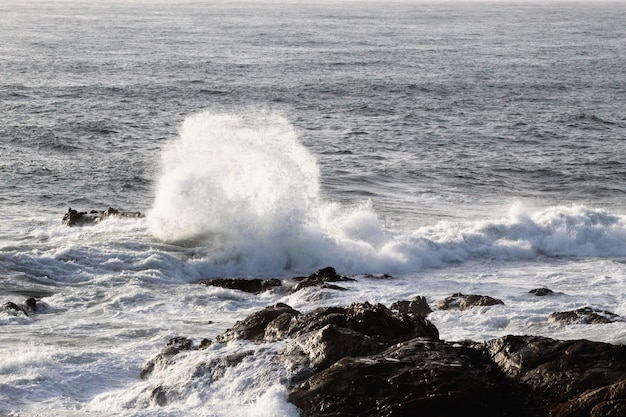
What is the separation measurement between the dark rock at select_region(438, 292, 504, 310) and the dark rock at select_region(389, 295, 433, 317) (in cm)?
Answer: 32

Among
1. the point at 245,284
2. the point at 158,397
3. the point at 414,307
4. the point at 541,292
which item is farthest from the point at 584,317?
the point at 158,397

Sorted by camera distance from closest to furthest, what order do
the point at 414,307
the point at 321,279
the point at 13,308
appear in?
the point at 13,308 < the point at 414,307 < the point at 321,279

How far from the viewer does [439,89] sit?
48156 mm

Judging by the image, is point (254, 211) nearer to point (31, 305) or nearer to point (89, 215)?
point (89, 215)

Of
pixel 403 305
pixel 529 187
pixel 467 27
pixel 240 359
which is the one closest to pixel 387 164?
pixel 529 187

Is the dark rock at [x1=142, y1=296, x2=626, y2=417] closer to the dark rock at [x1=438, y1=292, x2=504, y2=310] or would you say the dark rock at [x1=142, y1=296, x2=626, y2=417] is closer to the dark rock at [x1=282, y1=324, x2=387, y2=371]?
the dark rock at [x1=282, y1=324, x2=387, y2=371]

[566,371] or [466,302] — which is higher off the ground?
[566,371]

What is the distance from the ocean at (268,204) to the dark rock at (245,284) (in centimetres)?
46

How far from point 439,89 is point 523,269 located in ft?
90.9

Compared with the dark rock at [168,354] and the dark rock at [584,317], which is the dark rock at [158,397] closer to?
the dark rock at [168,354]

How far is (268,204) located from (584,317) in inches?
369

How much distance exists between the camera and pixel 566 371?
12.1 meters

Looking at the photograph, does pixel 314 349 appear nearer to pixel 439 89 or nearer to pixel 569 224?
pixel 569 224

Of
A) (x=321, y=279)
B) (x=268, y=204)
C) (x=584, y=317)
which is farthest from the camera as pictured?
(x=268, y=204)
